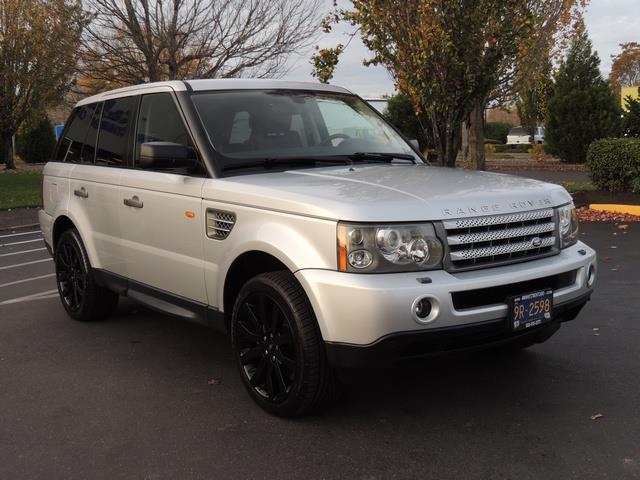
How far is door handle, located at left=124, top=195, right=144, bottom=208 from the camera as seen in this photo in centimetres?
483

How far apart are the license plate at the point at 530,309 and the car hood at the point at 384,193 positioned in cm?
46

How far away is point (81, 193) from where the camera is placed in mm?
5711

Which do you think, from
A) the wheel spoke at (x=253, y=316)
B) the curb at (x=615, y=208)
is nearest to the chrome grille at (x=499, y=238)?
the wheel spoke at (x=253, y=316)

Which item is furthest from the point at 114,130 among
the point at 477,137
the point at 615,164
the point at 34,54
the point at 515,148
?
the point at 515,148

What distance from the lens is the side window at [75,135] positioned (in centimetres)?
602

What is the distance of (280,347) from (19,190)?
18832 mm

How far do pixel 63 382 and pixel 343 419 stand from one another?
1.94 m

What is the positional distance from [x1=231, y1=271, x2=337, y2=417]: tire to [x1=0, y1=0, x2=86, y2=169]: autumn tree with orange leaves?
19414 mm

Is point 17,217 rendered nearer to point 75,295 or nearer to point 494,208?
point 75,295

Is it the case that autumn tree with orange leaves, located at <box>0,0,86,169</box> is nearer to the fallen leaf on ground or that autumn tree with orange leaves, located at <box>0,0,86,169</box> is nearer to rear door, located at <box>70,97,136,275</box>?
the fallen leaf on ground

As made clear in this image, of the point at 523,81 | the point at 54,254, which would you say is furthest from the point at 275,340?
the point at 523,81

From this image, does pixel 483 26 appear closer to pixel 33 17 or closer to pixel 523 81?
pixel 523 81

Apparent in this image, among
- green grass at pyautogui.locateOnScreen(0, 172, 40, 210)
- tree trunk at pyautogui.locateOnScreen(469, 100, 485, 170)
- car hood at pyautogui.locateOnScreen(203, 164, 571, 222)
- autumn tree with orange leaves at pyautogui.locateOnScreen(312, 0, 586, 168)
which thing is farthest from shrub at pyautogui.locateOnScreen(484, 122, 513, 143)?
car hood at pyautogui.locateOnScreen(203, 164, 571, 222)

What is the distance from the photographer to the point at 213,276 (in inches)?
165
